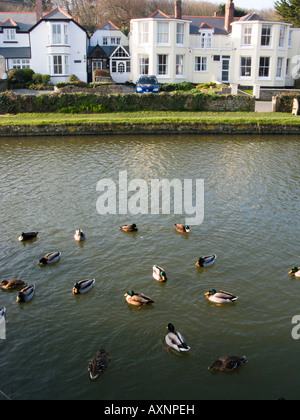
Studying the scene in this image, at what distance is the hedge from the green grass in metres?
1.27

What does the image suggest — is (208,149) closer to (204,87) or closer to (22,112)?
(22,112)

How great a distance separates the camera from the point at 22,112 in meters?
41.4

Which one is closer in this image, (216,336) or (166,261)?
(216,336)

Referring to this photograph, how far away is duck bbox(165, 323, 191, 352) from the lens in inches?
404

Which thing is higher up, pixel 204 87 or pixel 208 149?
pixel 204 87

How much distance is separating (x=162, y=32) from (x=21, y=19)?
70.6 feet

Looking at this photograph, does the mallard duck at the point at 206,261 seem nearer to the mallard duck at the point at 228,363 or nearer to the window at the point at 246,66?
the mallard duck at the point at 228,363

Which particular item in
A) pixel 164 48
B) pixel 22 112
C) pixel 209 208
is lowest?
pixel 209 208

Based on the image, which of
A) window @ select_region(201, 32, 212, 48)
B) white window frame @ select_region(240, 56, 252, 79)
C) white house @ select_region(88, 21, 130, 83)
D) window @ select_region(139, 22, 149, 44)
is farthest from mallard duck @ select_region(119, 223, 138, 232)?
white house @ select_region(88, 21, 130, 83)

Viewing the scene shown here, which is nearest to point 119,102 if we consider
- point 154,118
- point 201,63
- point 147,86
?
point 154,118

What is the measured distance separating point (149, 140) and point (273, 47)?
2980 centimetres

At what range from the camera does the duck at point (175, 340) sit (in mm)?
10258

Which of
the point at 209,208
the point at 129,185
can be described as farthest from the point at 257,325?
the point at 129,185

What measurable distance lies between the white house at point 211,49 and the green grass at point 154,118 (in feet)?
55.2
